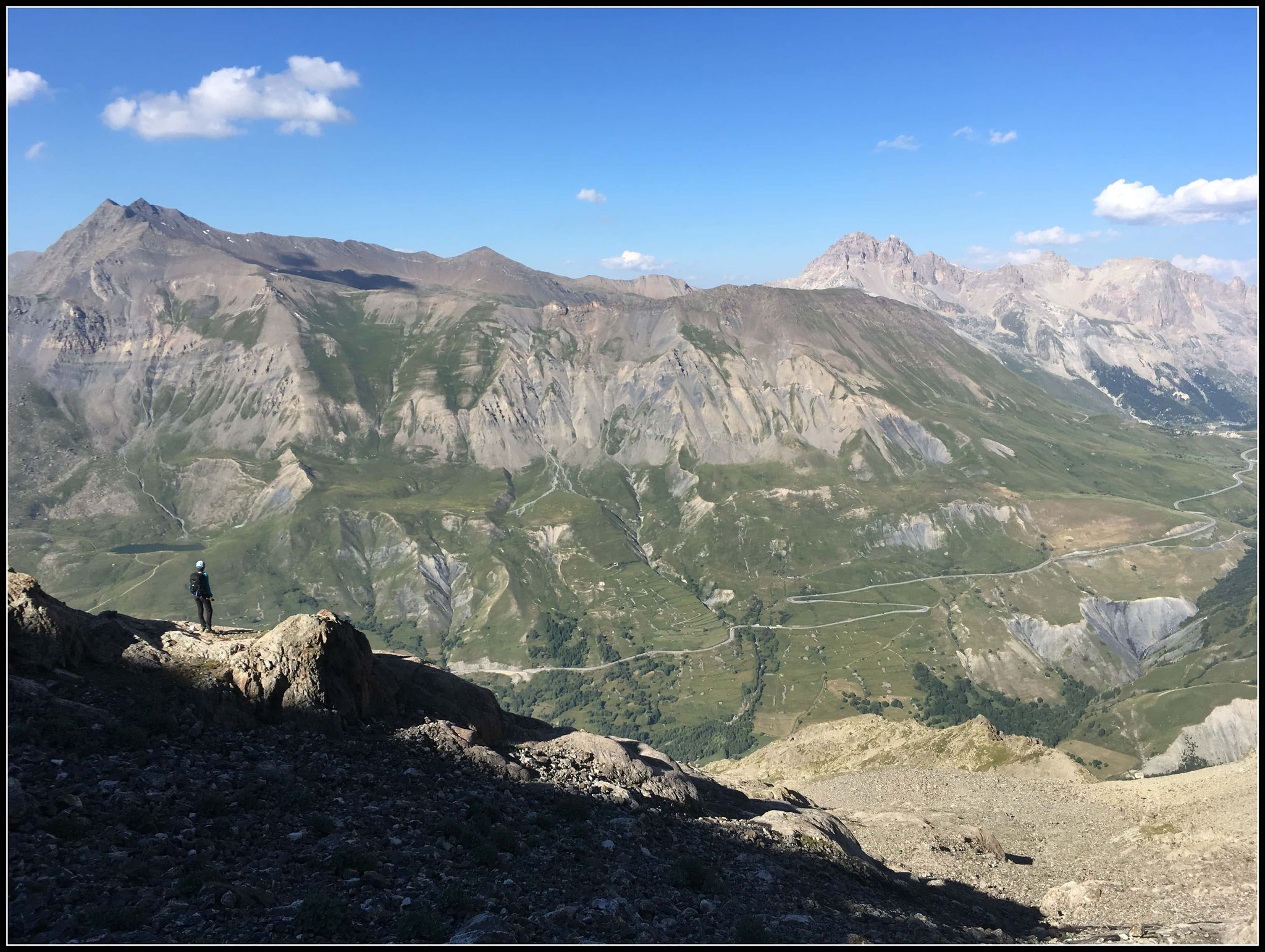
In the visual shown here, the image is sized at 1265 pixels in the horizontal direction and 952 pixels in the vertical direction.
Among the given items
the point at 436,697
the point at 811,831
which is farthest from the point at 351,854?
the point at 811,831

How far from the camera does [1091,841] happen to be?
4434 centimetres

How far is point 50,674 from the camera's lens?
24391 millimetres

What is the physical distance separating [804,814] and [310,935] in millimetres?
28323

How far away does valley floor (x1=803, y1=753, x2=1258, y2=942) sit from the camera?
31.5 m

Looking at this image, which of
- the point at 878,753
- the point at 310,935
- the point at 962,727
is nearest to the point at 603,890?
the point at 310,935

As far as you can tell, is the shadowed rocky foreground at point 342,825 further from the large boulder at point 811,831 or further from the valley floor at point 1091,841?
the valley floor at point 1091,841

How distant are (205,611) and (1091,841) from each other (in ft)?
165

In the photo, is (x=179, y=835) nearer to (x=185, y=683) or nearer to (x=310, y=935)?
(x=310, y=935)

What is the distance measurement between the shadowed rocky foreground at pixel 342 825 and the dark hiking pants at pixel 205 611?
151 centimetres

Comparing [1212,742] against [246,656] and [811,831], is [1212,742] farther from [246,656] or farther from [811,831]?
[246,656]

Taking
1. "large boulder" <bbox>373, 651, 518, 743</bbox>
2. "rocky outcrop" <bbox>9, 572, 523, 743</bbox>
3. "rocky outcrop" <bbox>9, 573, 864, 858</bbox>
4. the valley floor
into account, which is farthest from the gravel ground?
the valley floor

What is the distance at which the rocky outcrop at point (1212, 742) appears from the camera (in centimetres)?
15388

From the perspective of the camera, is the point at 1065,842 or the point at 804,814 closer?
the point at 804,814

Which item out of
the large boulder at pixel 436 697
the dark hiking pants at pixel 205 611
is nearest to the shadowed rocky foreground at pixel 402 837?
the large boulder at pixel 436 697
